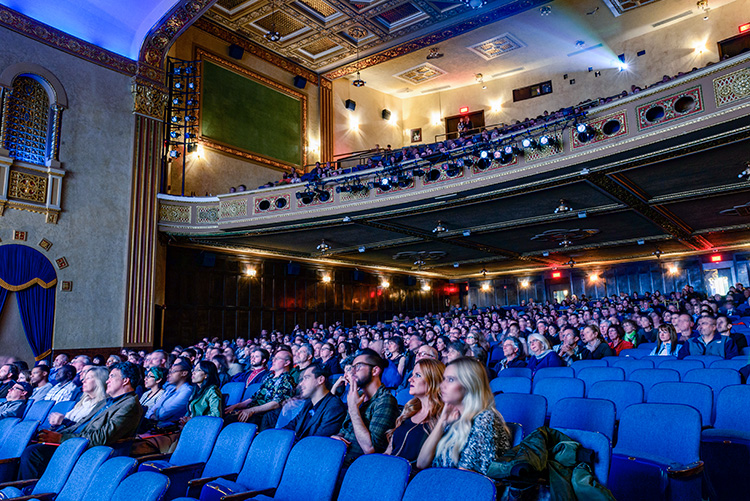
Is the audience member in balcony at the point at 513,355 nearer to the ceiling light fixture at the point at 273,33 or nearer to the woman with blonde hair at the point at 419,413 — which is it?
the woman with blonde hair at the point at 419,413

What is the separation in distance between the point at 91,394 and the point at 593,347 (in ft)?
14.4

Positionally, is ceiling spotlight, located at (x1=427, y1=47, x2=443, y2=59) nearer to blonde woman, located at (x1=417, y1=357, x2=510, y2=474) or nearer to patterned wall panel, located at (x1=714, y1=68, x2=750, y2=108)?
patterned wall panel, located at (x1=714, y1=68, x2=750, y2=108)

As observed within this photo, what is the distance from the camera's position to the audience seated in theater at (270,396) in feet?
11.7

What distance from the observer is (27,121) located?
31.1ft

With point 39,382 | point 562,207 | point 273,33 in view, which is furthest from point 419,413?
point 273,33

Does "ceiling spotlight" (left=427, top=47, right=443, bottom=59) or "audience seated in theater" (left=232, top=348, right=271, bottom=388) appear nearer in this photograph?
"audience seated in theater" (left=232, top=348, right=271, bottom=388)

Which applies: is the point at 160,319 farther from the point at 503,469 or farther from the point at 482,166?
the point at 503,469

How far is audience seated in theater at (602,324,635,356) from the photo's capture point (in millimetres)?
5598

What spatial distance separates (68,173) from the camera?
31.9 feet

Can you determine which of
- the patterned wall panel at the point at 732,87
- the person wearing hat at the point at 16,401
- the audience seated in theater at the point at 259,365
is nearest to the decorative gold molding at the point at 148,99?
the person wearing hat at the point at 16,401

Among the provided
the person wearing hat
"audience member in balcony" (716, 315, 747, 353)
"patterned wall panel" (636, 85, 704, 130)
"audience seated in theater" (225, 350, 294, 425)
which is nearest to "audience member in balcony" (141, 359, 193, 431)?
"audience seated in theater" (225, 350, 294, 425)

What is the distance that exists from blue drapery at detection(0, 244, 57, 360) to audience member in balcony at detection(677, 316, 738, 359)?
970 cm

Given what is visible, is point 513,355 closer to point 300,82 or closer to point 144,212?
point 144,212

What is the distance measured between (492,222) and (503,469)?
396 inches
